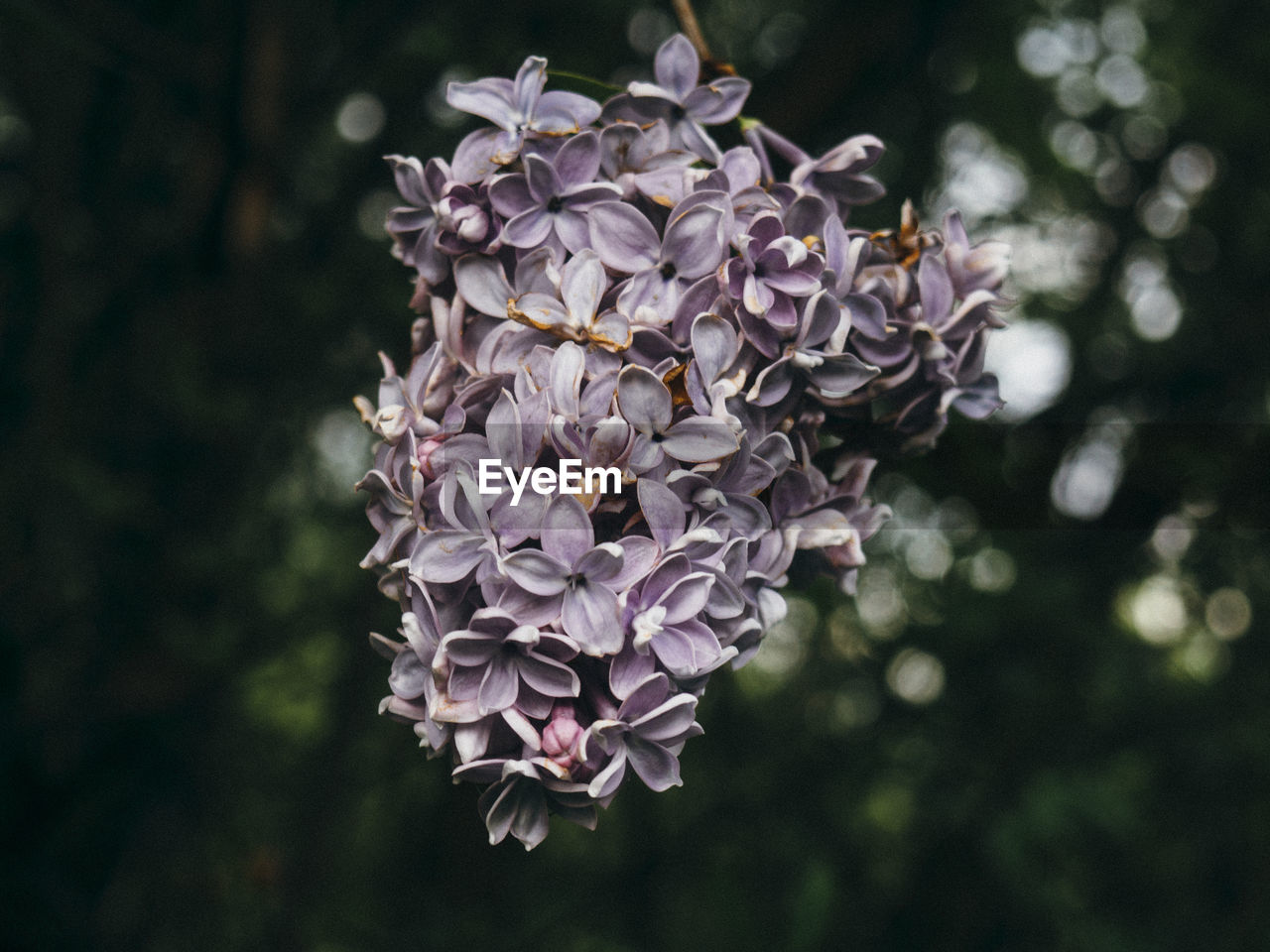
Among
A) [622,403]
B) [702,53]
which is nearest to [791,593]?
[702,53]

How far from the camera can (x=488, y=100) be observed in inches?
31.9

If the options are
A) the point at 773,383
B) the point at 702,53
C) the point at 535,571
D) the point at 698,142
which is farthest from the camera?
the point at 702,53

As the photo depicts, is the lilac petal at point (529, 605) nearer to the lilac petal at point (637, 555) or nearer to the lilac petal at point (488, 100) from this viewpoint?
the lilac petal at point (637, 555)

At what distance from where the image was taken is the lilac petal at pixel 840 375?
77cm

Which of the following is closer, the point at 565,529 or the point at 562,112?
the point at 565,529

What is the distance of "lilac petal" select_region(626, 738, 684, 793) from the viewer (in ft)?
2.26

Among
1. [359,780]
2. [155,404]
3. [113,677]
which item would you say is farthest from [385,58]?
[359,780]

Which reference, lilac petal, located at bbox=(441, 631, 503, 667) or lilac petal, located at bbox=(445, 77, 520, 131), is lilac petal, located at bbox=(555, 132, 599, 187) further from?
lilac petal, located at bbox=(441, 631, 503, 667)

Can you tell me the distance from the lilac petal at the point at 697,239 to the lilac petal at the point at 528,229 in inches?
3.9

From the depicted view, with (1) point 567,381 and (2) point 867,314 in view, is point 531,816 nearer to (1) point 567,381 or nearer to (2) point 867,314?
(1) point 567,381

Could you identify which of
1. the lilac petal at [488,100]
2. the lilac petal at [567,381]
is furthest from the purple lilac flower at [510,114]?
the lilac petal at [567,381]

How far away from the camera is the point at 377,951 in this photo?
4.27 meters

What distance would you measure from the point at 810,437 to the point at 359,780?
415cm

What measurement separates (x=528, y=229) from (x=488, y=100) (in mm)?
128
